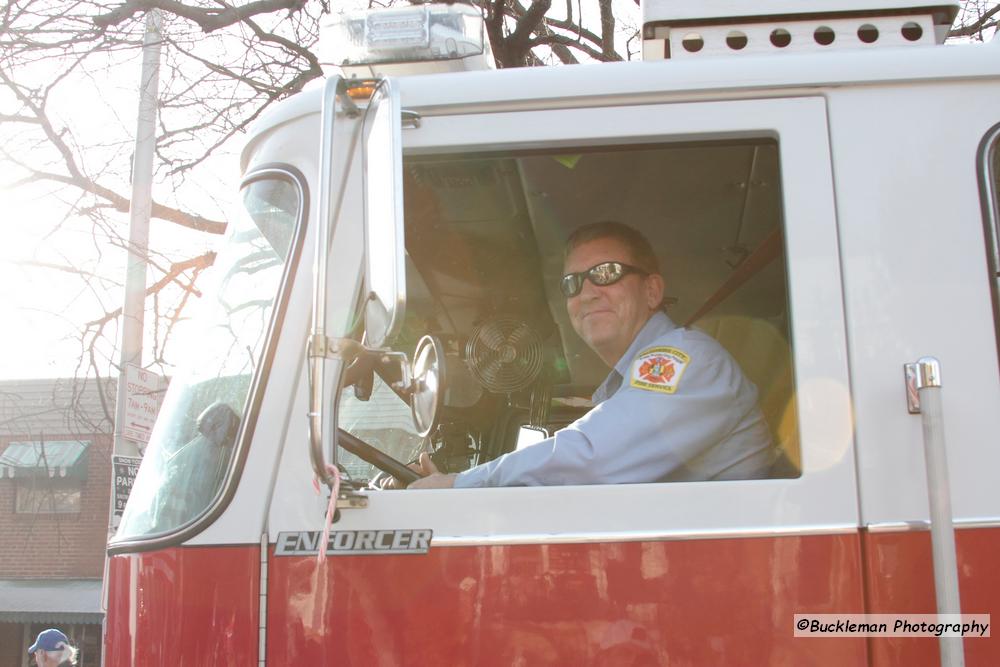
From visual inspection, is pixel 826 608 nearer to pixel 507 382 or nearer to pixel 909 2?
pixel 909 2

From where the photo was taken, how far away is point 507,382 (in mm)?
3678

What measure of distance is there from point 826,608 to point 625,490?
42 centimetres

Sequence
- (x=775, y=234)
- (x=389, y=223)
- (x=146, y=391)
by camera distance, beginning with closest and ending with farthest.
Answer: (x=389, y=223), (x=775, y=234), (x=146, y=391)

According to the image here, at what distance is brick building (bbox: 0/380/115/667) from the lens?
55.1 ft

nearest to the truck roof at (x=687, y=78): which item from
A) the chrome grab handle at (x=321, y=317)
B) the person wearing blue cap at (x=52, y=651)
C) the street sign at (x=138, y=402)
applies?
the chrome grab handle at (x=321, y=317)

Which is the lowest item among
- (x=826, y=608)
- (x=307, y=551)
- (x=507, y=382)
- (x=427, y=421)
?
(x=826, y=608)

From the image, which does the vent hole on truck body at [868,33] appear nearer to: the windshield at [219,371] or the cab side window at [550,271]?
the cab side window at [550,271]

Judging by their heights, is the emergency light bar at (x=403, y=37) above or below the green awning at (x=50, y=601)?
above

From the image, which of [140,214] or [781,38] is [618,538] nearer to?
[781,38]

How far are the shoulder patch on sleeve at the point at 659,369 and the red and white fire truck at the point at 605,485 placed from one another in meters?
0.26

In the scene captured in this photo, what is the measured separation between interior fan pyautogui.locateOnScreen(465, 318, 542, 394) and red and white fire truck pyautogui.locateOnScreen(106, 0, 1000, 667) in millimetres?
1188

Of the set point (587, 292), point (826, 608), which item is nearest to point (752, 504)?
point (826, 608)

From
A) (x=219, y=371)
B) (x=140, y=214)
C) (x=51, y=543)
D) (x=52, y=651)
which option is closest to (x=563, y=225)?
(x=219, y=371)

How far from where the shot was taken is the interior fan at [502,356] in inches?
144
